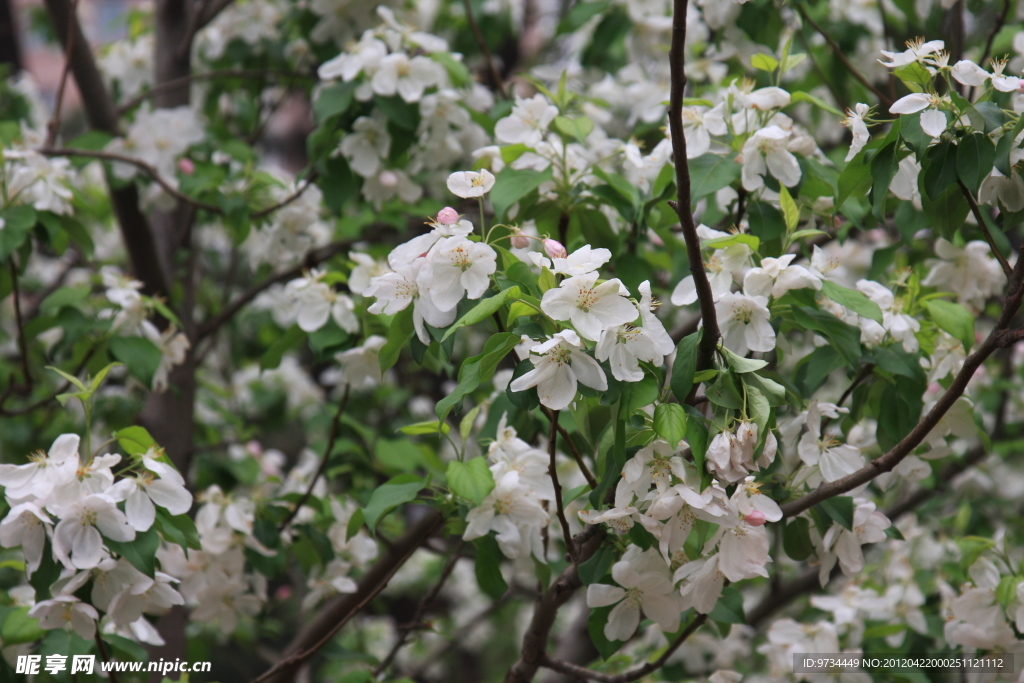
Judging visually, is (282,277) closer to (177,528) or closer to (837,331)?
(177,528)

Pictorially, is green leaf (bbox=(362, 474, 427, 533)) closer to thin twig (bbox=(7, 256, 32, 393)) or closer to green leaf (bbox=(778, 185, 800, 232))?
green leaf (bbox=(778, 185, 800, 232))

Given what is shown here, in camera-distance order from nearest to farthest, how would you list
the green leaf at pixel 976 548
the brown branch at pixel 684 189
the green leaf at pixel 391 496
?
the brown branch at pixel 684 189 < the green leaf at pixel 391 496 < the green leaf at pixel 976 548

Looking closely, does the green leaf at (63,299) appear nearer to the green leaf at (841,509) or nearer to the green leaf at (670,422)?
the green leaf at (670,422)

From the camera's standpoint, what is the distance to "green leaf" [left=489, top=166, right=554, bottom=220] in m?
1.61

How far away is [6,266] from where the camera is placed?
207cm

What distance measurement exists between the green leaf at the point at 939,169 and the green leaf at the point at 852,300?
0.66 feet

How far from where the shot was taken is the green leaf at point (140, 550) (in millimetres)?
1408

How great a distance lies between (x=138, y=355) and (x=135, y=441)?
0.59 m

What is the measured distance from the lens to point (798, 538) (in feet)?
5.03

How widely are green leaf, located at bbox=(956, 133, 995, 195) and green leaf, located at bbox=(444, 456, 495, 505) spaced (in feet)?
2.85

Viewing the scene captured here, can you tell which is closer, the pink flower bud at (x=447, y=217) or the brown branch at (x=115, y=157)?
the pink flower bud at (x=447, y=217)

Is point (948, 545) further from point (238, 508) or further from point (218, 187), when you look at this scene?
point (218, 187)

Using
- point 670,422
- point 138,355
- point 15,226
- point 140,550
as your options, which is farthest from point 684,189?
point 15,226

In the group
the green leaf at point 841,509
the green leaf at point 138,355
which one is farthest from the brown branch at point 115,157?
the green leaf at point 841,509
